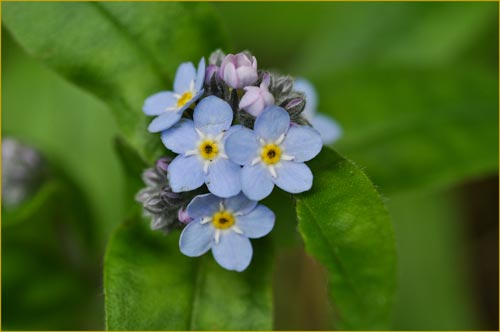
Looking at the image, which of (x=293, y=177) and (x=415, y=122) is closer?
(x=293, y=177)

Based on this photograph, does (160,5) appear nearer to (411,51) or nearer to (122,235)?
(122,235)

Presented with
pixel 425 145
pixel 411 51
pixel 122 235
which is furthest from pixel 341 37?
pixel 122 235

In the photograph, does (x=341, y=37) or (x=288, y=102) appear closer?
(x=288, y=102)

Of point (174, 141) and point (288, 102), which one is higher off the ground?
point (288, 102)

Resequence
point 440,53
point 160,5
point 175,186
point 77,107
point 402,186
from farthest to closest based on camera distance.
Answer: point 440,53, point 77,107, point 402,186, point 160,5, point 175,186

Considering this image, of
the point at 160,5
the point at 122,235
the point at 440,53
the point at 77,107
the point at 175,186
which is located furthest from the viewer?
the point at 440,53

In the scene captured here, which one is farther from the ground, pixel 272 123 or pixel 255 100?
pixel 255 100

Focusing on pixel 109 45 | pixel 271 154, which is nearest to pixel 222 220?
pixel 271 154

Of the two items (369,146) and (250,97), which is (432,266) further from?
(250,97)
